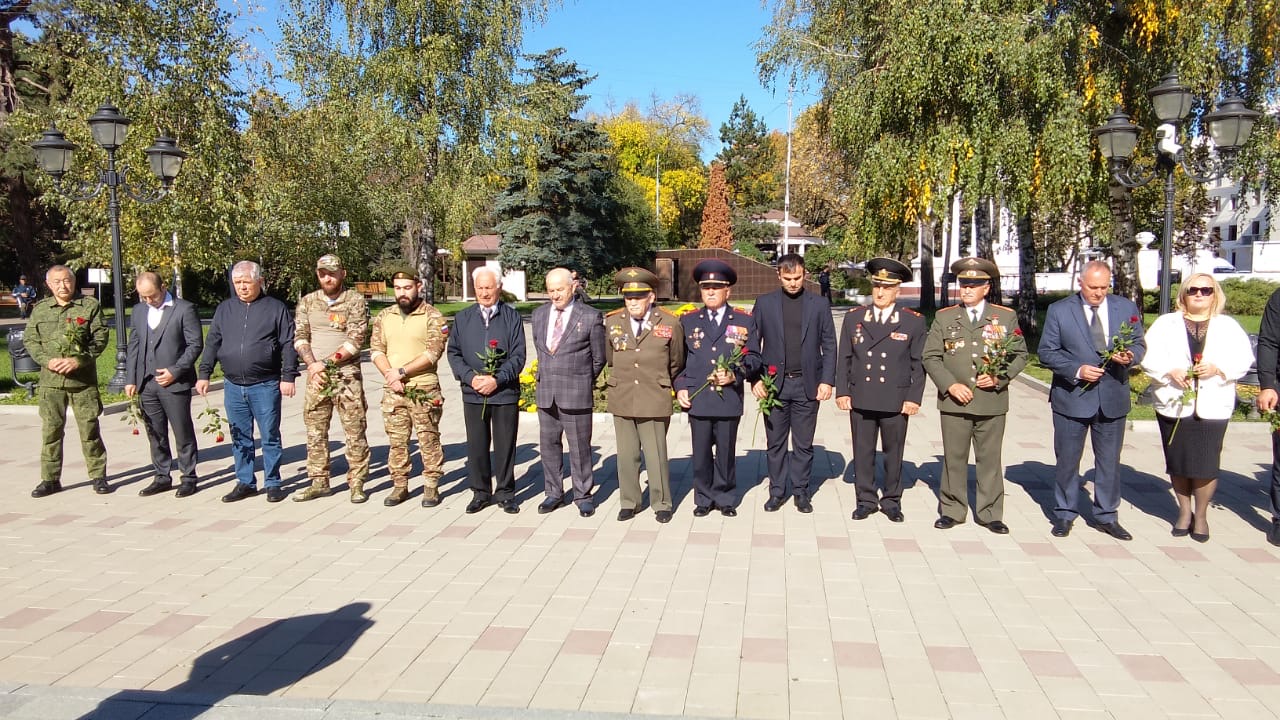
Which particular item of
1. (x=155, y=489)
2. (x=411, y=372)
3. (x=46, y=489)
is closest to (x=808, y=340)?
(x=411, y=372)

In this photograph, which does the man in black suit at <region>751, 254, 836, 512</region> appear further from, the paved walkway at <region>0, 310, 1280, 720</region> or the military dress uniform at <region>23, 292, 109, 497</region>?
the military dress uniform at <region>23, 292, 109, 497</region>

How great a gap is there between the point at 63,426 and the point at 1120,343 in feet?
27.7

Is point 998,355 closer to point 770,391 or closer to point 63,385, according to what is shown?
point 770,391

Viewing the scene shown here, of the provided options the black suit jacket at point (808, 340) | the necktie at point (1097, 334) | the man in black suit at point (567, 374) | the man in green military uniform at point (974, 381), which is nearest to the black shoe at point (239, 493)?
the man in black suit at point (567, 374)

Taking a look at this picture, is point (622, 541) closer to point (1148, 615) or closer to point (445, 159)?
point (1148, 615)

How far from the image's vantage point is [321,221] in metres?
25.5

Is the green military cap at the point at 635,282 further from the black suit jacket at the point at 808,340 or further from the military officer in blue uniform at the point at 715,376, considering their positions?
the black suit jacket at the point at 808,340

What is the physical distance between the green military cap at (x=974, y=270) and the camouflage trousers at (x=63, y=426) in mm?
7125

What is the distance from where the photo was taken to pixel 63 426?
771cm

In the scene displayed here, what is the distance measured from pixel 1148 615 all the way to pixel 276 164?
2475 cm

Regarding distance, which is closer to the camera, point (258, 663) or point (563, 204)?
point (258, 663)

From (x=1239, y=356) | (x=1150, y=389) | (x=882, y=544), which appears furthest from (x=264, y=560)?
(x=1239, y=356)

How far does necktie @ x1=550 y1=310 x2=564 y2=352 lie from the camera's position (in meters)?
6.98

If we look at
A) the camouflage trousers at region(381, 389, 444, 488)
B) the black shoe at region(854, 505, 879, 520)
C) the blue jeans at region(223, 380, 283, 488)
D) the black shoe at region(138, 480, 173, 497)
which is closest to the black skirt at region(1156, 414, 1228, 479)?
the black shoe at region(854, 505, 879, 520)
